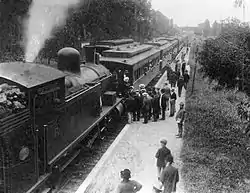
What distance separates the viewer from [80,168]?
959 cm

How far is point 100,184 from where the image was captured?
8141mm

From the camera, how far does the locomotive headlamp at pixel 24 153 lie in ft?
19.3

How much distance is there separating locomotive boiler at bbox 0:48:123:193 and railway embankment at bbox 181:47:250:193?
308cm

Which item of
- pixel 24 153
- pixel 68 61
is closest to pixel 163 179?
pixel 24 153

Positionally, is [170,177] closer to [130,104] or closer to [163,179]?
[163,179]

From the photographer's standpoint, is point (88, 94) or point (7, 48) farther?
point (7, 48)

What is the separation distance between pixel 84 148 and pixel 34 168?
3777 millimetres

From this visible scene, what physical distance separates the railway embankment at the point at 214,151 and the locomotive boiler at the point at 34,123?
3.08 metres

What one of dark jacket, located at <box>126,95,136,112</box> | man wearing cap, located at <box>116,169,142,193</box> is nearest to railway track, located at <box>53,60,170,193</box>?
dark jacket, located at <box>126,95,136,112</box>

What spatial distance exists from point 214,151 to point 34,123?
5833mm

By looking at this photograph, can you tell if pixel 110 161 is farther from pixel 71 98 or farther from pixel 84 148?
pixel 71 98

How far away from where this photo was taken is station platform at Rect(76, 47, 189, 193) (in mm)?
8139

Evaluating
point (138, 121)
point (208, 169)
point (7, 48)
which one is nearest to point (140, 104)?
point (138, 121)

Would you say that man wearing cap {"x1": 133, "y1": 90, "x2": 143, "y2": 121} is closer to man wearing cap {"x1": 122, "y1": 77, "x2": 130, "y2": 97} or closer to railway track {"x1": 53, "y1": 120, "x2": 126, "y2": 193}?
man wearing cap {"x1": 122, "y1": 77, "x2": 130, "y2": 97}
